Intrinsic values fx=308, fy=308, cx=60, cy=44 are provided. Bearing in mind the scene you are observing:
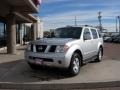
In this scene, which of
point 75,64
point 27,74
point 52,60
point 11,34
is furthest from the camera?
point 11,34

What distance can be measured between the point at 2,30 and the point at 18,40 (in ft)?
33.8

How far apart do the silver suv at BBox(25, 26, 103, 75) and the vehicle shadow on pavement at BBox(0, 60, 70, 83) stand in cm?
39

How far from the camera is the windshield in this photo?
12280mm

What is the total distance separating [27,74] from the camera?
1145 centimetres

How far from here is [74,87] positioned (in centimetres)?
969

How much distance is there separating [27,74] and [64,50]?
1.85 meters

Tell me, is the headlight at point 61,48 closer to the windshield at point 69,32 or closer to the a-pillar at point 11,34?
the windshield at point 69,32

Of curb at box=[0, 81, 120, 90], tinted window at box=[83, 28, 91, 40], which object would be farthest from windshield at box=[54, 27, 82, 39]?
curb at box=[0, 81, 120, 90]

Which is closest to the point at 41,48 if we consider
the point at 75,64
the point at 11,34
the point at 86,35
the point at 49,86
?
the point at 75,64

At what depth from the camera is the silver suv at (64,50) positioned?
10.6 meters

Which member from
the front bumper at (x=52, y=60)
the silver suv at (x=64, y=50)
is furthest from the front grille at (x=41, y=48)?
the front bumper at (x=52, y=60)

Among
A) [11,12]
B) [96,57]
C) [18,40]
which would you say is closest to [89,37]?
[96,57]

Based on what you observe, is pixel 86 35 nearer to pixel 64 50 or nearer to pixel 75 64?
pixel 75 64

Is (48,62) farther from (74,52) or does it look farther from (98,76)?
(98,76)
